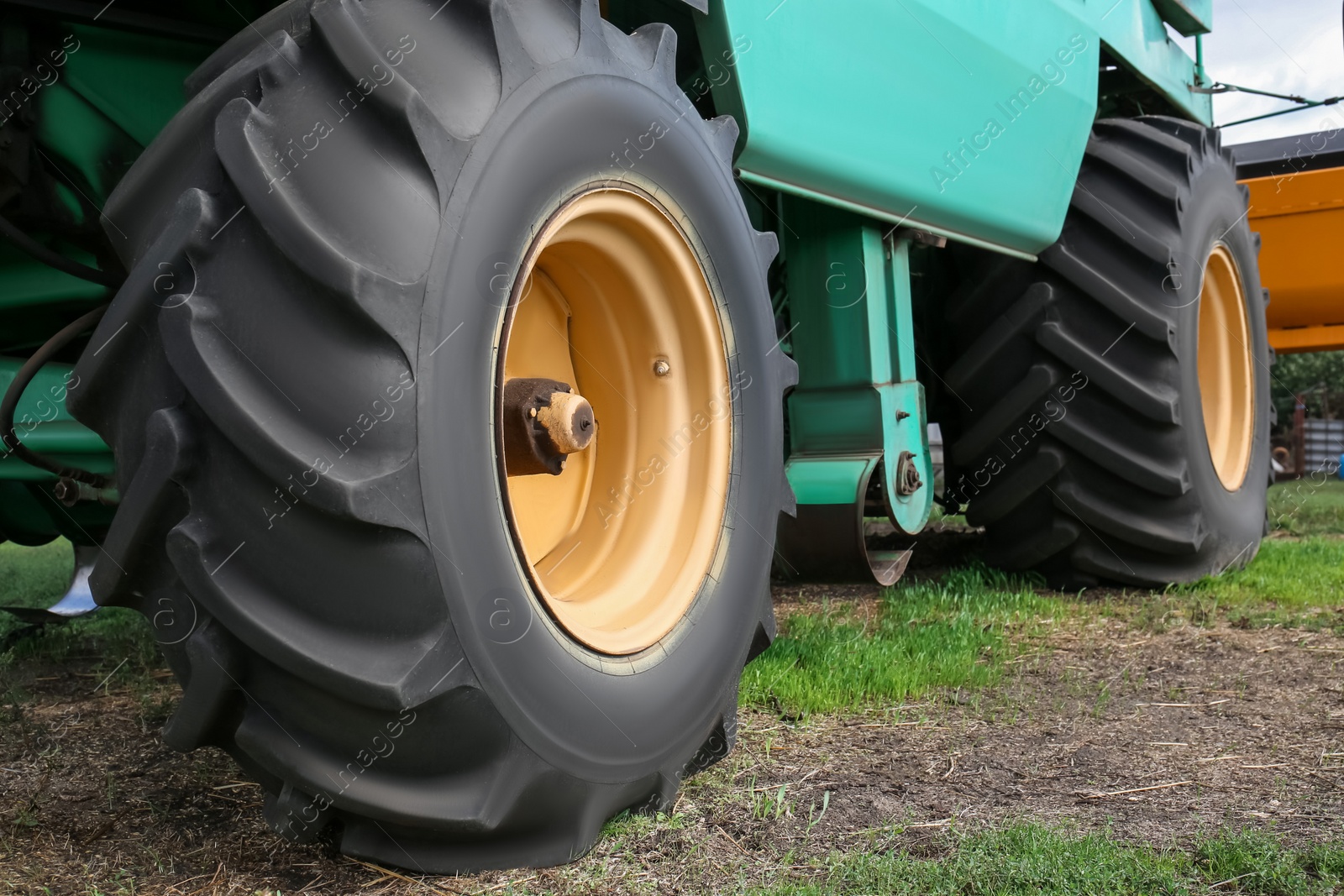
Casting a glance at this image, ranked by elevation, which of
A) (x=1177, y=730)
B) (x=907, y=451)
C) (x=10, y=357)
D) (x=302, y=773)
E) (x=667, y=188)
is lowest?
(x=1177, y=730)

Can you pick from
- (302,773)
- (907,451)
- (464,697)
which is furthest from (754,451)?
(907,451)

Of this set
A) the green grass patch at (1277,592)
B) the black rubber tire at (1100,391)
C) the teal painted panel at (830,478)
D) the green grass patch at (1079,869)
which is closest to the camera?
the green grass patch at (1079,869)

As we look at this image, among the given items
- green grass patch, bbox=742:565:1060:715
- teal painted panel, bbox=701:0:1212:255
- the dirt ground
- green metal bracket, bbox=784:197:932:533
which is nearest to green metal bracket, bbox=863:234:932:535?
green metal bracket, bbox=784:197:932:533

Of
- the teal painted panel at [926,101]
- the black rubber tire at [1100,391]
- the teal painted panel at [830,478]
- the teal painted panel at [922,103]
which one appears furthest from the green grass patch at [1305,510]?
the teal painted panel at [830,478]

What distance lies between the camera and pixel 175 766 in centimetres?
192

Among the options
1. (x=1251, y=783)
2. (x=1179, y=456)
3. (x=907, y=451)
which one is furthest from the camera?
(x=1179, y=456)

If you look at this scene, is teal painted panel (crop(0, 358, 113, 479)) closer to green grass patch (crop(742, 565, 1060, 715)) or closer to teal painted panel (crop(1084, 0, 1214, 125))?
green grass patch (crop(742, 565, 1060, 715))

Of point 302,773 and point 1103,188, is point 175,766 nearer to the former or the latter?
point 302,773

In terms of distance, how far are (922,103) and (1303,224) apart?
4332 mm

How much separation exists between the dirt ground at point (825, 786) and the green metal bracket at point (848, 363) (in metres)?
0.56

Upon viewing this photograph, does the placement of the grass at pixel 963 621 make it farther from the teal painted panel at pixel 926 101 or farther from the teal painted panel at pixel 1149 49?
the teal painted panel at pixel 1149 49

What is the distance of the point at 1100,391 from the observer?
3.30 metres

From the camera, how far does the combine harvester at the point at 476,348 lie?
123 centimetres

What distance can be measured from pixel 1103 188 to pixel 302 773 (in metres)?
3.00
